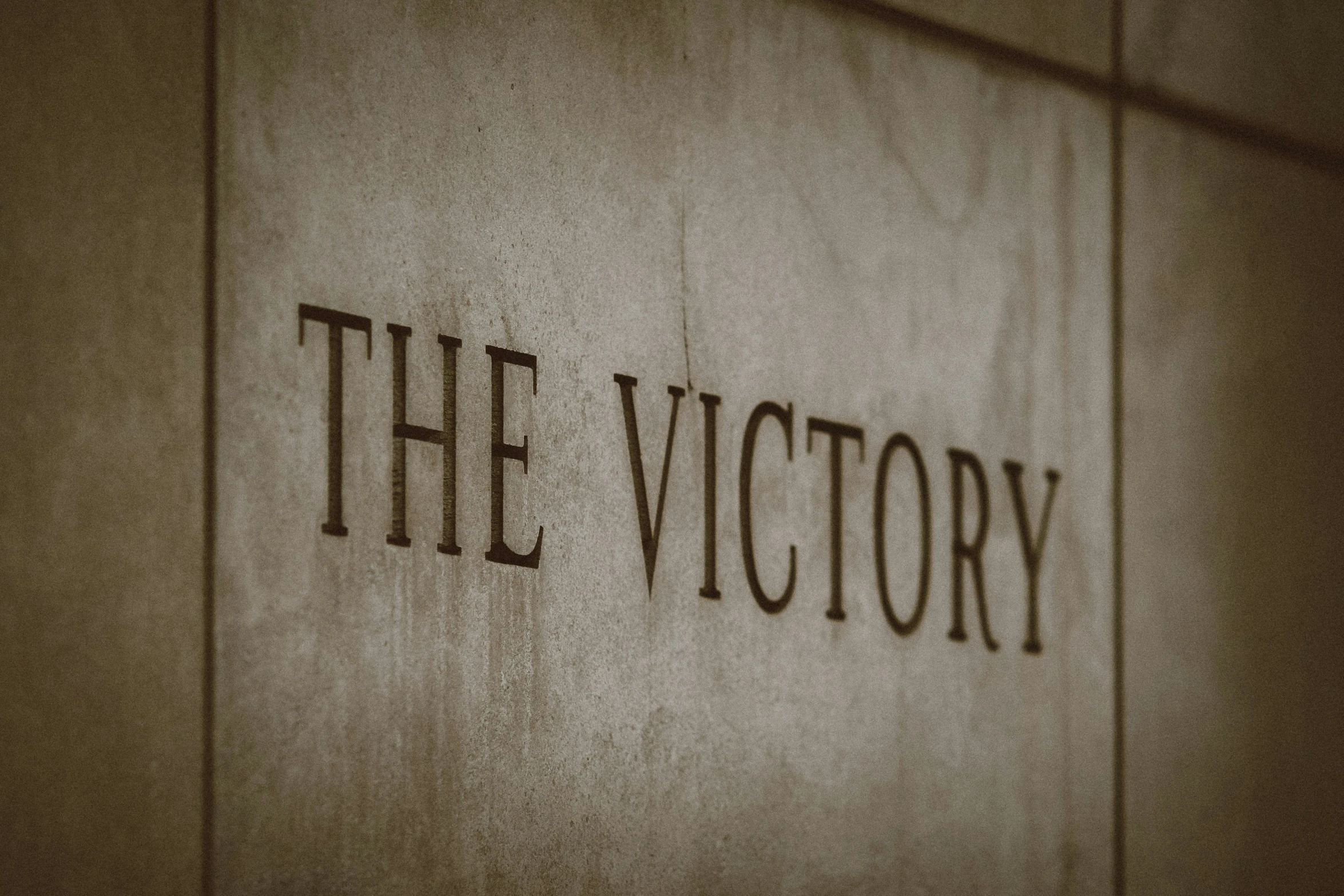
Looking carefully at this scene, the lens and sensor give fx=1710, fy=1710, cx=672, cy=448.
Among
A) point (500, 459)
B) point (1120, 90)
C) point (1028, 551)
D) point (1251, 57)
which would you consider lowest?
point (1028, 551)

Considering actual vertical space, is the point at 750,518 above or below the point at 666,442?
below

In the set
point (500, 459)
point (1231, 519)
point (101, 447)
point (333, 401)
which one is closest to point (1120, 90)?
point (1231, 519)

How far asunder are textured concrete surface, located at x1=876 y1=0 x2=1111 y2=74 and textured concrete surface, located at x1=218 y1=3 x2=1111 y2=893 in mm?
96

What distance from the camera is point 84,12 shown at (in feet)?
8.32

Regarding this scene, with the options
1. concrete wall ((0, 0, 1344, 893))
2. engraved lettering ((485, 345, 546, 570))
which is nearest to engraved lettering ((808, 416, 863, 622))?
concrete wall ((0, 0, 1344, 893))

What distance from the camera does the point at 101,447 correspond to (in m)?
2.50

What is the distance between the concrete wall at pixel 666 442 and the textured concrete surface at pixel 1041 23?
11mm

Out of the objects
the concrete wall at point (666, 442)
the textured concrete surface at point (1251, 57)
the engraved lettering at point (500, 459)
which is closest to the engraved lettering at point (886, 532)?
the concrete wall at point (666, 442)

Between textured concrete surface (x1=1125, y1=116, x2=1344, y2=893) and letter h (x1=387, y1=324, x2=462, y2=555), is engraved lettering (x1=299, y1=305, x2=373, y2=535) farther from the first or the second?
textured concrete surface (x1=1125, y1=116, x2=1344, y2=893)

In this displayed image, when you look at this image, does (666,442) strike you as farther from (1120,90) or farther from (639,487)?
(1120,90)

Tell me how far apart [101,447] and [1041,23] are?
236 cm

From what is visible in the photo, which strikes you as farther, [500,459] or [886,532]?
[886,532]

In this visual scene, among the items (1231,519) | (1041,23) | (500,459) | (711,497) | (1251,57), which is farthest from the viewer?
(1251,57)

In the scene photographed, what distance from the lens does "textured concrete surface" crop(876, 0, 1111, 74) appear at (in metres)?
3.71
